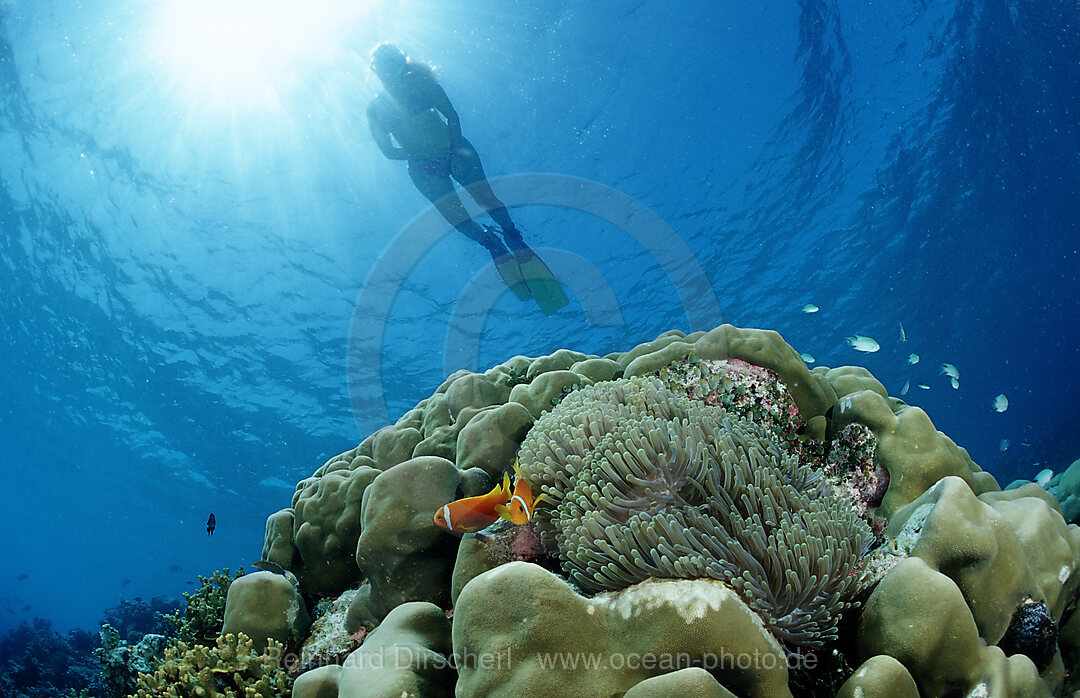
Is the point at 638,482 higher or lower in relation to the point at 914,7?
lower

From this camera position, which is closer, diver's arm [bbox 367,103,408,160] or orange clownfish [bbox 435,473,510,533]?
orange clownfish [bbox 435,473,510,533]

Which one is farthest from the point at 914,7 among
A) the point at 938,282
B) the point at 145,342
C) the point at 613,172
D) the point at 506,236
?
the point at 145,342

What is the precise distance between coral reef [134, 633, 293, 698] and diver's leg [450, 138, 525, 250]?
9.62m

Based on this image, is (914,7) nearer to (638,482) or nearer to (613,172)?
(613,172)

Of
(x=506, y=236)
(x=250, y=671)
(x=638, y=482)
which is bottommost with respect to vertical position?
(x=250, y=671)

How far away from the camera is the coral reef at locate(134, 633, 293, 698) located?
3.18 meters

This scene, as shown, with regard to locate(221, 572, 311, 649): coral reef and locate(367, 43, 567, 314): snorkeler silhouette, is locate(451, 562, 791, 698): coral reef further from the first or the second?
locate(367, 43, 567, 314): snorkeler silhouette

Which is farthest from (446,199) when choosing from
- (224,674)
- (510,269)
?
(224,674)

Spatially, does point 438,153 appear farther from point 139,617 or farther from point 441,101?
point 139,617

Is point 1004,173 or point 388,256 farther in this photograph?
point 1004,173

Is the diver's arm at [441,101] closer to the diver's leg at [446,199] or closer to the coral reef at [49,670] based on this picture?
the diver's leg at [446,199]

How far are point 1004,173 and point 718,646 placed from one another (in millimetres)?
33754

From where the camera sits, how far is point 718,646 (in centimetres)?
187

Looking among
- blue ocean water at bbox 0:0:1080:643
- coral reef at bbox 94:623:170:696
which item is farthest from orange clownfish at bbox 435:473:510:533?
blue ocean water at bbox 0:0:1080:643
